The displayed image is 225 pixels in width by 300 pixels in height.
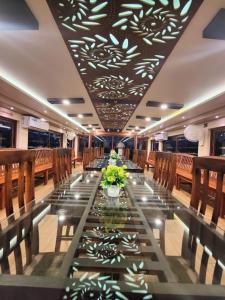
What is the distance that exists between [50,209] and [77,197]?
0.39m

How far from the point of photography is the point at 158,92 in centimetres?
473

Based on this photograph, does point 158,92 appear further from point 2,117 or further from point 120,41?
point 2,117

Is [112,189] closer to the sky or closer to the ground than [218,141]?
closer to the ground

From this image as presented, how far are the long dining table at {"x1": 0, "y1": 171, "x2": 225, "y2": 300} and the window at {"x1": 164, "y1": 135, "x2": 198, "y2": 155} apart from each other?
7.70m

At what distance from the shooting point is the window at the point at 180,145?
30.4ft

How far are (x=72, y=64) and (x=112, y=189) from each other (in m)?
2.21

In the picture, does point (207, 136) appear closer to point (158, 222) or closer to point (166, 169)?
point (166, 169)

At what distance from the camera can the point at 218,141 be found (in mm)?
7281

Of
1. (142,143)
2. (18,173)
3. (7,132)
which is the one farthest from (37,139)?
(142,143)

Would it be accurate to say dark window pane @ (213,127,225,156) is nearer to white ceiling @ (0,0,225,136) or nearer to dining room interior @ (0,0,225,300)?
white ceiling @ (0,0,225,136)

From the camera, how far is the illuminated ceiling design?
1.71 m

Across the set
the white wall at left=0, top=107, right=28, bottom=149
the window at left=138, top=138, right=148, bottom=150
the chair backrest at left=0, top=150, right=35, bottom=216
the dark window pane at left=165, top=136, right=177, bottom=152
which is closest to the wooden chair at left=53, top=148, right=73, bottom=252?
the chair backrest at left=0, top=150, right=35, bottom=216

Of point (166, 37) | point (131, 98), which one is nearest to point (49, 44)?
point (166, 37)

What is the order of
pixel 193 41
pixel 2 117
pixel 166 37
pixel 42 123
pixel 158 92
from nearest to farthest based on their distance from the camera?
pixel 166 37 < pixel 193 41 < pixel 158 92 < pixel 2 117 < pixel 42 123
